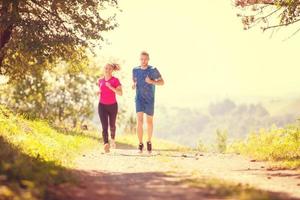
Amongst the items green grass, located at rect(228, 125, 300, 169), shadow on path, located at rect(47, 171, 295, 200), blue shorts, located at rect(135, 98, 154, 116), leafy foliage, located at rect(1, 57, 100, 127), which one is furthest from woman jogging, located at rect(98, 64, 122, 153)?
leafy foliage, located at rect(1, 57, 100, 127)

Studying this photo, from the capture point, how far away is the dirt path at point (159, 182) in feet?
28.6

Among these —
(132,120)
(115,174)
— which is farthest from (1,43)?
(132,120)

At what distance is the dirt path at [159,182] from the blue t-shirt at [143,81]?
3056 mm

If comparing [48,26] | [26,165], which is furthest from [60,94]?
[26,165]

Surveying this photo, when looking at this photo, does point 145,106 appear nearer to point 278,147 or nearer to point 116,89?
point 116,89

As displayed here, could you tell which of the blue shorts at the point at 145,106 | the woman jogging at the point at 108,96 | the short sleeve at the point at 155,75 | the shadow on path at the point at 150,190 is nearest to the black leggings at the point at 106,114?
the woman jogging at the point at 108,96

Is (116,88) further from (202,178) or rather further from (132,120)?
(132,120)

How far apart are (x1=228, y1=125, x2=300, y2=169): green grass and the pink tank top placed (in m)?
4.61

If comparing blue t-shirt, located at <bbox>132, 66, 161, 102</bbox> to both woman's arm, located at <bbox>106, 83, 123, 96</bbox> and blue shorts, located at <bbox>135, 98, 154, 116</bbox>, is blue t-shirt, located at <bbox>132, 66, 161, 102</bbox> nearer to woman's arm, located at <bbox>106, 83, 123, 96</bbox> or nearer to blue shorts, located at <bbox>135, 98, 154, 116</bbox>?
blue shorts, located at <bbox>135, 98, 154, 116</bbox>

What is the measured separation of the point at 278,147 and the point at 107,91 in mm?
5821

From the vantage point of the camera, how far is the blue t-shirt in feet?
56.5

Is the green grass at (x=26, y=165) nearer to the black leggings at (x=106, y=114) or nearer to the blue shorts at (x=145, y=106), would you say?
the black leggings at (x=106, y=114)

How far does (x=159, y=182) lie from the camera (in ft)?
32.6

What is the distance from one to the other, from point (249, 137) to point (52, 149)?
1379 cm
